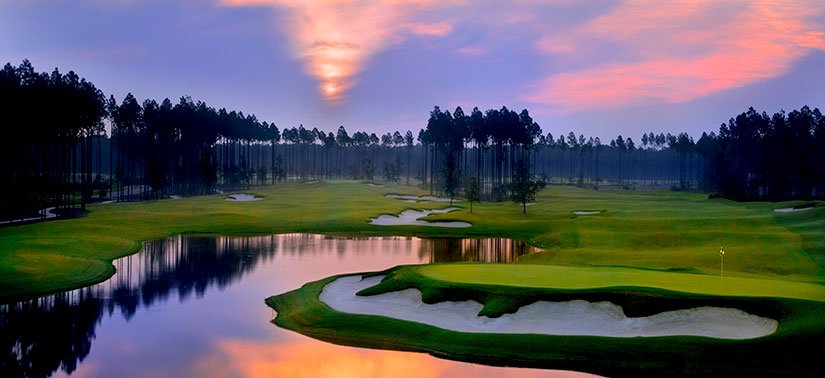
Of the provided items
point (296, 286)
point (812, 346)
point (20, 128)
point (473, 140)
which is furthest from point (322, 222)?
point (473, 140)

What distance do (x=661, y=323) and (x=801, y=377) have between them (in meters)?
5.40

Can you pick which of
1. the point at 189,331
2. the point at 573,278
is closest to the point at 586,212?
the point at 573,278

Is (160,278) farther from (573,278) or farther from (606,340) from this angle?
(606,340)

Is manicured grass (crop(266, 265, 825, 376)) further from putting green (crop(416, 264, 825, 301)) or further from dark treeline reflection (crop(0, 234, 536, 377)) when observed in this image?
dark treeline reflection (crop(0, 234, 536, 377))

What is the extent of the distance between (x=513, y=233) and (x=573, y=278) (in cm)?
3845

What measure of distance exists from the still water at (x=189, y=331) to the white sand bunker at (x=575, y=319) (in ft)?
11.2

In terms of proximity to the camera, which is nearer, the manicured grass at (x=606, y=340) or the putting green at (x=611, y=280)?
the manicured grass at (x=606, y=340)

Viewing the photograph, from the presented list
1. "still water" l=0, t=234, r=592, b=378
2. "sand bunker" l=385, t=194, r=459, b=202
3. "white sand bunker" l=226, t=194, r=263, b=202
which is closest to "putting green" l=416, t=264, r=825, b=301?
"still water" l=0, t=234, r=592, b=378

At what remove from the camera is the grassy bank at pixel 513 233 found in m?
42.3

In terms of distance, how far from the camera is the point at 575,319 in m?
28.0

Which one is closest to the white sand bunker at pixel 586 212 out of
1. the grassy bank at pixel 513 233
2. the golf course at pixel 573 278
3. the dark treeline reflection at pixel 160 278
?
the grassy bank at pixel 513 233

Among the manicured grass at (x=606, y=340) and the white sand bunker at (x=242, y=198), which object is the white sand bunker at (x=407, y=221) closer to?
the white sand bunker at (x=242, y=198)

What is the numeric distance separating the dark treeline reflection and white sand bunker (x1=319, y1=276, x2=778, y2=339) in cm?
1156

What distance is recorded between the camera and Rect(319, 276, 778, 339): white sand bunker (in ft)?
84.7
